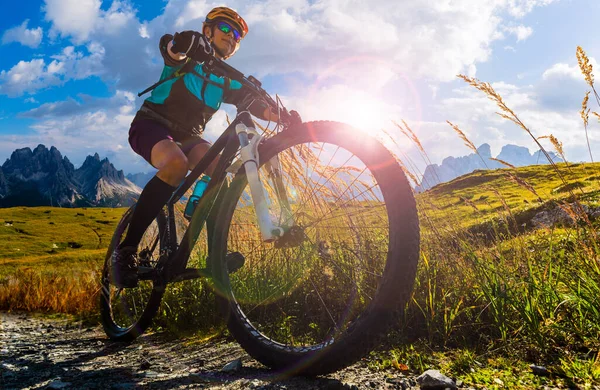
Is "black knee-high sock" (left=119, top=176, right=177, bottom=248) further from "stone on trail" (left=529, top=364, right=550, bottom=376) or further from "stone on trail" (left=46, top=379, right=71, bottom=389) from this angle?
"stone on trail" (left=529, top=364, right=550, bottom=376)

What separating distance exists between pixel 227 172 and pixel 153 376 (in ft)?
5.08

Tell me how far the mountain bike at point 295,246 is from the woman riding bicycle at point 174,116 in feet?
0.66

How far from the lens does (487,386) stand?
1.89m

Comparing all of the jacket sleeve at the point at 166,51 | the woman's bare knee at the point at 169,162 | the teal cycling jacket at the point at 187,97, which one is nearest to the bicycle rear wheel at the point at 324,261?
the woman's bare knee at the point at 169,162

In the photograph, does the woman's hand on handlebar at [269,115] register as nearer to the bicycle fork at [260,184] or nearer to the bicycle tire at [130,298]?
the bicycle fork at [260,184]

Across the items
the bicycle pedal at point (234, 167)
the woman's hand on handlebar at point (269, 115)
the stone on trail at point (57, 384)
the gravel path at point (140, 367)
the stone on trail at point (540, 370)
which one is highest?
the woman's hand on handlebar at point (269, 115)

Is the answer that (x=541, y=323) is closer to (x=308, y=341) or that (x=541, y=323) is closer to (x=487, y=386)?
(x=487, y=386)

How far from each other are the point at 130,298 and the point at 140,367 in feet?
7.41

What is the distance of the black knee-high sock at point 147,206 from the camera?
349cm

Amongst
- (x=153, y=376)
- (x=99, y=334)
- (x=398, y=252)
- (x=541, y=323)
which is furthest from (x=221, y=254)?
(x=99, y=334)

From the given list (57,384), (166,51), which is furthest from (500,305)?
(166,51)

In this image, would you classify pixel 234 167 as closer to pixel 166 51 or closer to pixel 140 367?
pixel 166 51

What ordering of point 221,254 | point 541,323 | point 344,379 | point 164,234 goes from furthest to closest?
point 164,234 < point 221,254 < point 541,323 < point 344,379

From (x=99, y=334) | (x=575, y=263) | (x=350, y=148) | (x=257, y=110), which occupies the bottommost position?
(x=99, y=334)
